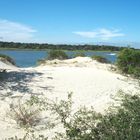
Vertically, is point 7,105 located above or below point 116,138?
below

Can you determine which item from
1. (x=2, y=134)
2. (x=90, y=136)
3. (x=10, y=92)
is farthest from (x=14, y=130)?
(x=90, y=136)

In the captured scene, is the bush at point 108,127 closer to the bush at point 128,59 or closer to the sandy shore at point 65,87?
the sandy shore at point 65,87

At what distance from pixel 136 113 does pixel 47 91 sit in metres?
7.65

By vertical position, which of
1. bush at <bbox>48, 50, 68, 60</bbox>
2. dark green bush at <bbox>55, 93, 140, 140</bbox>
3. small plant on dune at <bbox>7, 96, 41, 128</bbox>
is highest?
dark green bush at <bbox>55, 93, 140, 140</bbox>

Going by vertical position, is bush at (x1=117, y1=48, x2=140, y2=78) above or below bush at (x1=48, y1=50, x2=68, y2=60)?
above

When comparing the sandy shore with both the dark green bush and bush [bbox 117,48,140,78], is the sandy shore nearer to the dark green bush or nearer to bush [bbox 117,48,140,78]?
bush [bbox 117,48,140,78]

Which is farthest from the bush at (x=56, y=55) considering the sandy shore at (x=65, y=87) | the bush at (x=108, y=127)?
the bush at (x=108, y=127)

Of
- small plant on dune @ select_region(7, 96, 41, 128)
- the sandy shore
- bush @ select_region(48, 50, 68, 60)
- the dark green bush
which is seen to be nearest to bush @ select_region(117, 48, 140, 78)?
the sandy shore

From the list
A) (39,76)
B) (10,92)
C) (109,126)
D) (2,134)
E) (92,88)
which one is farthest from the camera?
(39,76)

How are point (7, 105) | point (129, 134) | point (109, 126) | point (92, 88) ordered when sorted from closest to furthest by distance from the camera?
1. point (129, 134)
2. point (109, 126)
3. point (7, 105)
4. point (92, 88)

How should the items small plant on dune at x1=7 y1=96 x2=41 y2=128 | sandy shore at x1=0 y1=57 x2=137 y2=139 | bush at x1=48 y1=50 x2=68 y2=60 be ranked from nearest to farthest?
small plant on dune at x1=7 y1=96 x2=41 y2=128, sandy shore at x1=0 y1=57 x2=137 y2=139, bush at x1=48 y1=50 x2=68 y2=60

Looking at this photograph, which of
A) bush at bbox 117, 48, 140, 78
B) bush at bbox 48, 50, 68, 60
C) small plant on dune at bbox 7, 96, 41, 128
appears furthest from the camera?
bush at bbox 48, 50, 68, 60

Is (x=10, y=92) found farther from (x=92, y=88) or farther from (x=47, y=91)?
(x=92, y=88)

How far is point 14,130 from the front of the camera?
416 inches
